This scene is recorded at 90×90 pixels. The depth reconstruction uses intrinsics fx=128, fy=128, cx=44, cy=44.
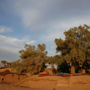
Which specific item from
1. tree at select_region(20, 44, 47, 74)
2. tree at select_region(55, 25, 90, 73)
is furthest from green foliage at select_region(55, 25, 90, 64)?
tree at select_region(20, 44, 47, 74)

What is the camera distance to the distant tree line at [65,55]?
21.8 m

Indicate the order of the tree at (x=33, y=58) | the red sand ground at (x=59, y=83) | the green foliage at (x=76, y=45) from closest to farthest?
1. the red sand ground at (x=59, y=83)
2. the green foliage at (x=76, y=45)
3. the tree at (x=33, y=58)

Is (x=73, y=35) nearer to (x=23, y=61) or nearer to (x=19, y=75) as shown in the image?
(x=23, y=61)

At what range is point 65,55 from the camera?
23906 mm

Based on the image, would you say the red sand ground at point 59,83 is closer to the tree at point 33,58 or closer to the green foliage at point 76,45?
the green foliage at point 76,45

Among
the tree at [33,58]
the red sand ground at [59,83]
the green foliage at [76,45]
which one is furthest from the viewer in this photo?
the tree at [33,58]

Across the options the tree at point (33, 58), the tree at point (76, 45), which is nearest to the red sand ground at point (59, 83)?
the tree at point (76, 45)

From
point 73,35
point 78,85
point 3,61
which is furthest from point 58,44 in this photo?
point 3,61

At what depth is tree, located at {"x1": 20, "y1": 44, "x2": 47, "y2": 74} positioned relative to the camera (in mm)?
26828

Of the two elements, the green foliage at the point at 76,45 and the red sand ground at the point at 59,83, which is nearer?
the red sand ground at the point at 59,83

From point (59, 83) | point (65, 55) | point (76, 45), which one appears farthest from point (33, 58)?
point (59, 83)

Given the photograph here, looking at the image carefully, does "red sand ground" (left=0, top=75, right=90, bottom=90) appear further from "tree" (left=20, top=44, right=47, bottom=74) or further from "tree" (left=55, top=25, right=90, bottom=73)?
"tree" (left=20, top=44, right=47, bottom=74)

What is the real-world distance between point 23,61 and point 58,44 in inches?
330

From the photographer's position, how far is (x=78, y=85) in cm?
1339
